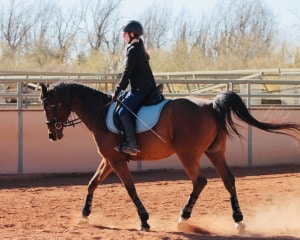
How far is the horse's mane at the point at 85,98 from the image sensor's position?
8672 mm

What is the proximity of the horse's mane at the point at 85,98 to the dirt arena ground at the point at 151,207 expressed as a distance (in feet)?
4.92

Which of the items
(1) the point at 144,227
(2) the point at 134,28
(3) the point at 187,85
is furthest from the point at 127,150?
(3) the point at 187,85

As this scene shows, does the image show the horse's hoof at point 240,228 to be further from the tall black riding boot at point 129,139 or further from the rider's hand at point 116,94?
the rider's hand at point 116,94

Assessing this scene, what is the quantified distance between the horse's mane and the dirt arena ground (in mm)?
1498

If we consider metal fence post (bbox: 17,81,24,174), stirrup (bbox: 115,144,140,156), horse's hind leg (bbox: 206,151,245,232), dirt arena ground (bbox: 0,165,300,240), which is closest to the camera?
dirt arena ground (bbox: 0,165,300,240)

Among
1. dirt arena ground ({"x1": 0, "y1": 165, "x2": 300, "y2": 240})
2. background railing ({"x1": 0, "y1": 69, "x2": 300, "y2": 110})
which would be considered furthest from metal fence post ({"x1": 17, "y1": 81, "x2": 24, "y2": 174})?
dirt arena ground ({"x1": 0, "y1": 165, "x2": 300, "y2": 240})

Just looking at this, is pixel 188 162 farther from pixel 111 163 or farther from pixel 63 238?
pixel 63 238

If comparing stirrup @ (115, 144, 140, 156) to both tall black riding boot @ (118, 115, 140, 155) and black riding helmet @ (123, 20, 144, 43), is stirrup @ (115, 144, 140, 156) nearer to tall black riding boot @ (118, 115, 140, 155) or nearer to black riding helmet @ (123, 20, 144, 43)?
tall black riding boot @ (118, 115, 140, 155)

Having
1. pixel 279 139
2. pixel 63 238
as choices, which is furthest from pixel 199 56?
pixel 63 238

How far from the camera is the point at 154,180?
13312mm

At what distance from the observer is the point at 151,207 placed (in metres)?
10.0

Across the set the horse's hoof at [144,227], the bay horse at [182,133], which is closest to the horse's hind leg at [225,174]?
the bay horse at [182,133]

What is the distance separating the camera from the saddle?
8.32 metres

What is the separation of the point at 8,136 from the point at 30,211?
4.28 meters
